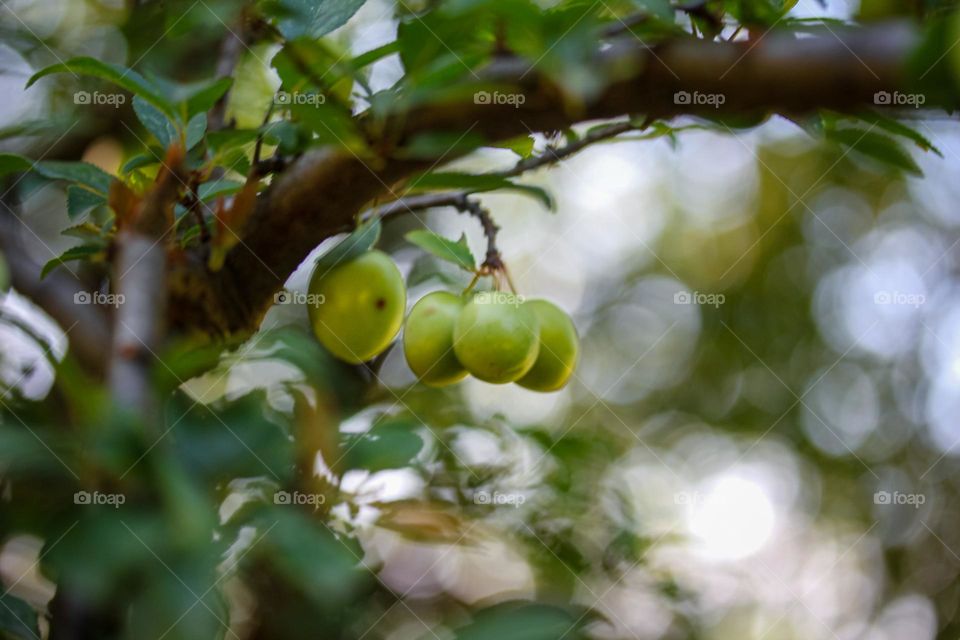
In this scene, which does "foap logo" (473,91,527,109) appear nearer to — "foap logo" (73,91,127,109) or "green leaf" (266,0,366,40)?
"green leaf" (266,0,366,40)

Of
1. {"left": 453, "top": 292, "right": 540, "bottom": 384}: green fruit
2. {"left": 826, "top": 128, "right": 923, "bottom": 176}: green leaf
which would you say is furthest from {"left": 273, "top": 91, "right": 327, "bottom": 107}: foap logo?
{"left": 826, "top": 128, "right": 923, "bottom": 176}: green leaf

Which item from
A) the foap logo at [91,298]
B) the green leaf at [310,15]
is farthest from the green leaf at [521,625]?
the foap logo at [91,298]

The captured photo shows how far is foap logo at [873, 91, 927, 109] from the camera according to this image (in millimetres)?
486

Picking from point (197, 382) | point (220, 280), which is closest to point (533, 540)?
point (197, 382)

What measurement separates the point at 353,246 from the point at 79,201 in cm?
20

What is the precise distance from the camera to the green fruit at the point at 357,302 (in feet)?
2.40

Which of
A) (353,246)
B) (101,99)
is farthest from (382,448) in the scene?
(101,99)

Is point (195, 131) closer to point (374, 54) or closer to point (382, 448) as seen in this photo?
point (374, 54)

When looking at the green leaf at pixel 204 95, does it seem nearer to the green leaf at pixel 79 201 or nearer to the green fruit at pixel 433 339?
the green leaf at pixel 79 201

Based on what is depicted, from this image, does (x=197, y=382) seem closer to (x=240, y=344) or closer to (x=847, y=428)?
(x=240, y=344)

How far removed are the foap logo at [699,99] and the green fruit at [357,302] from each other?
1.00ft

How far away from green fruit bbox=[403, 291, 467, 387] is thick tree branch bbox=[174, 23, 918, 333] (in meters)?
0.14

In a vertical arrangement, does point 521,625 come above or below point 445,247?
below

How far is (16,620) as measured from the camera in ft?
1.88
